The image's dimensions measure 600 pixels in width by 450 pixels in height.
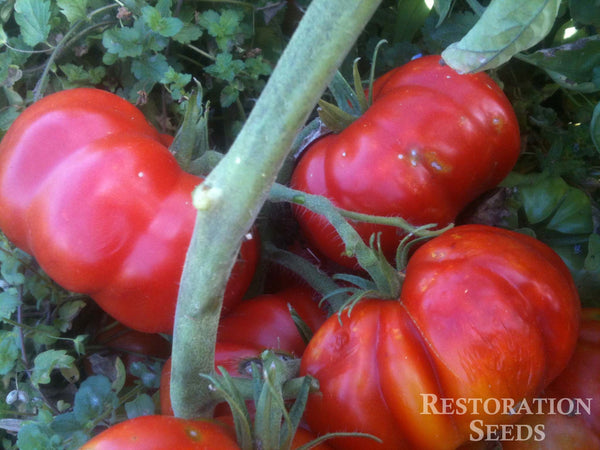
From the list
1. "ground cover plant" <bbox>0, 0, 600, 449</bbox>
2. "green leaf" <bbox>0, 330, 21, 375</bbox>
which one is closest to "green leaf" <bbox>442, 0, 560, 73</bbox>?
"ground cover plant" <bbox>0, 0, 600, 449</bbox>

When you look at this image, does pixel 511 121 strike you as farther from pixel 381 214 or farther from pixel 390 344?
pixel 390 344

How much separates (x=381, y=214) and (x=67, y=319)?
582mm

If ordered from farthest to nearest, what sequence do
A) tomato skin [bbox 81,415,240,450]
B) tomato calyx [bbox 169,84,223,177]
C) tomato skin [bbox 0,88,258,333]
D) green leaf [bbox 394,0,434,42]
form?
green leaf [bbox 394,0,434,42] < tomato calyx [bbox 169,84,223,177] < tomato skin [bbox 0,88,258,333] < tomato skin [bbox 81,415,240,450]

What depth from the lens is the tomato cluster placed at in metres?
0.78

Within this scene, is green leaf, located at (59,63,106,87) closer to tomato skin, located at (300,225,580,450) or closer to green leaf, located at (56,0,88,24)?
green leaf, located at (56,0,88,24)

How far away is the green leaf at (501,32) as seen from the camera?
23.7 inches

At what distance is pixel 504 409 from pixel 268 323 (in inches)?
17.3

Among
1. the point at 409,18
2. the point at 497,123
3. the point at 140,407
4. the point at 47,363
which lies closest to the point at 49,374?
the point at 47,363

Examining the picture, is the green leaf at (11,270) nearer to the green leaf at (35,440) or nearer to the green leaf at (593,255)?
the green leaf at (35,440)

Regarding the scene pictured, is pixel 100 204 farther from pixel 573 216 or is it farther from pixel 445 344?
pixel 573 216

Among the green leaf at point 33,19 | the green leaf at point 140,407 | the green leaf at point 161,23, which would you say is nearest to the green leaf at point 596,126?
the green leaf at point 161,23

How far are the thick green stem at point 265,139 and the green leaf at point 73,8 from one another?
27.3 inches

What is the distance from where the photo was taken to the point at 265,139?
53 centimetres

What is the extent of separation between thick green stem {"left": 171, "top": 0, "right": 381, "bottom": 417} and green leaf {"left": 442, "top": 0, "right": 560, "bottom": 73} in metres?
0.14
